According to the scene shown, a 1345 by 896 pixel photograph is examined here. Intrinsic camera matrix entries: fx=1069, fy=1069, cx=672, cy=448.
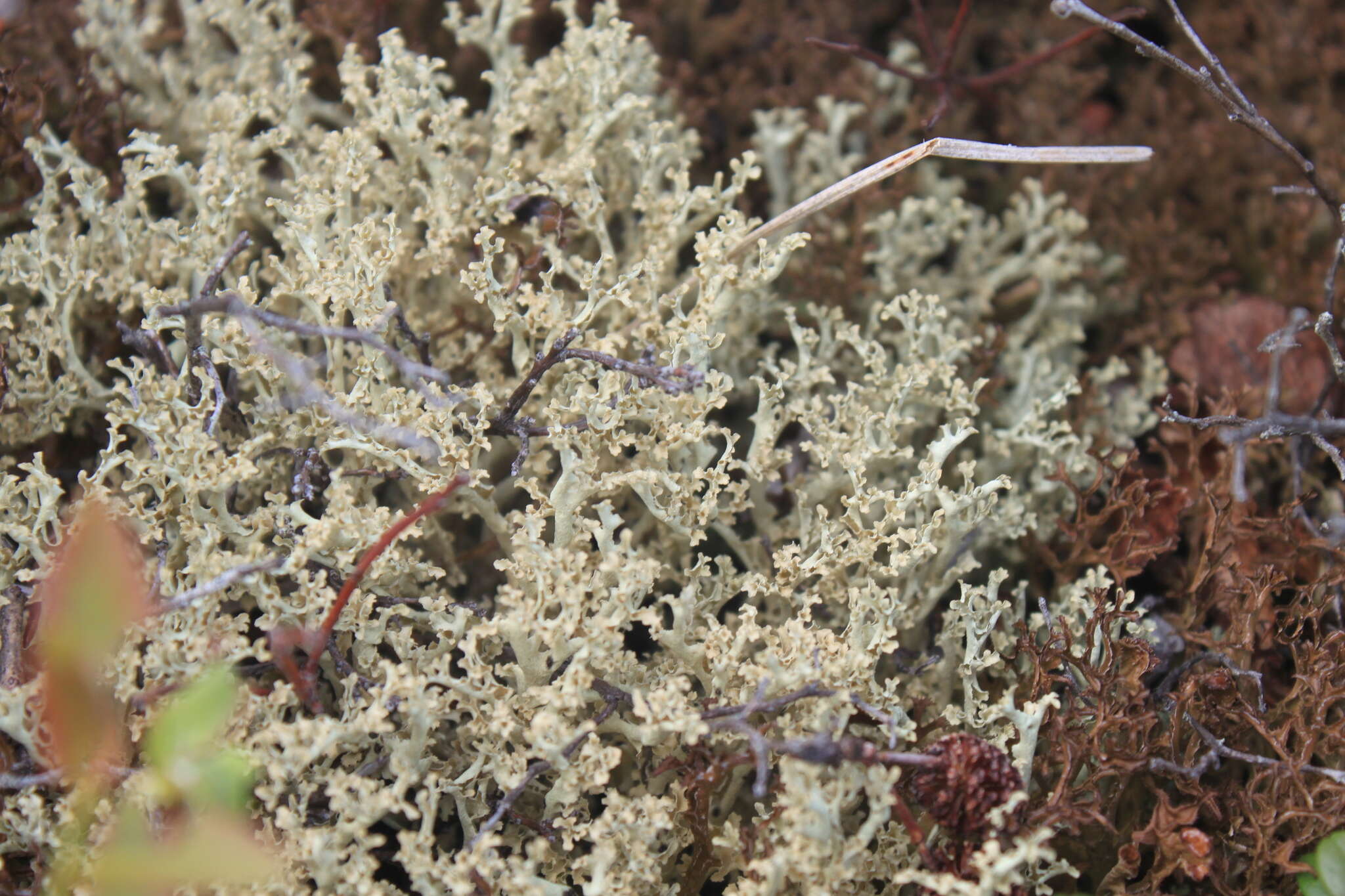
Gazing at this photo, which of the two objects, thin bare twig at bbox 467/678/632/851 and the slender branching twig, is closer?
thin bare twig at bbox 467/678/632/851

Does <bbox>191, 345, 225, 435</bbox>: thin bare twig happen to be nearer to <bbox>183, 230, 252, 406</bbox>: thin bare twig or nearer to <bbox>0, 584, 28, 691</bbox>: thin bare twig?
<bbox>183, 230, 252, 406</bbox>: thin bare twig

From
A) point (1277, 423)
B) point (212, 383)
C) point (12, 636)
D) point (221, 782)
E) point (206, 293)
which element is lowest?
point (1277, 423)

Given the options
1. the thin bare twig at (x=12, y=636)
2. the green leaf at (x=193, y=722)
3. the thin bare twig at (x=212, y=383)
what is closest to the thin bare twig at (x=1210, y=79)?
the thin bare twig at (x=212, y=383)

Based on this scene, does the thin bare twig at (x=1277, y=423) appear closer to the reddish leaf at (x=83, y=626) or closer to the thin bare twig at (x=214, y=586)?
the thin bare twig at (x=214, y=586)

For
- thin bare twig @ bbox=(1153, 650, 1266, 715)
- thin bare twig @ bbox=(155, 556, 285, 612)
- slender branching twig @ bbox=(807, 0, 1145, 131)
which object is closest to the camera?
thin bare twig @ bbox=(155, 556, 285, 612)

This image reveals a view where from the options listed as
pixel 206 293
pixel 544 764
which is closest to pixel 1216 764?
pixel 544 764

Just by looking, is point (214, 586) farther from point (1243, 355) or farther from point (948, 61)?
point (1243, 355)

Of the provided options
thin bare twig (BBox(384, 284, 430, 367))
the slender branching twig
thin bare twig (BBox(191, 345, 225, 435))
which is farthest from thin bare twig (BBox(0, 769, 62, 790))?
the slender branching twig
